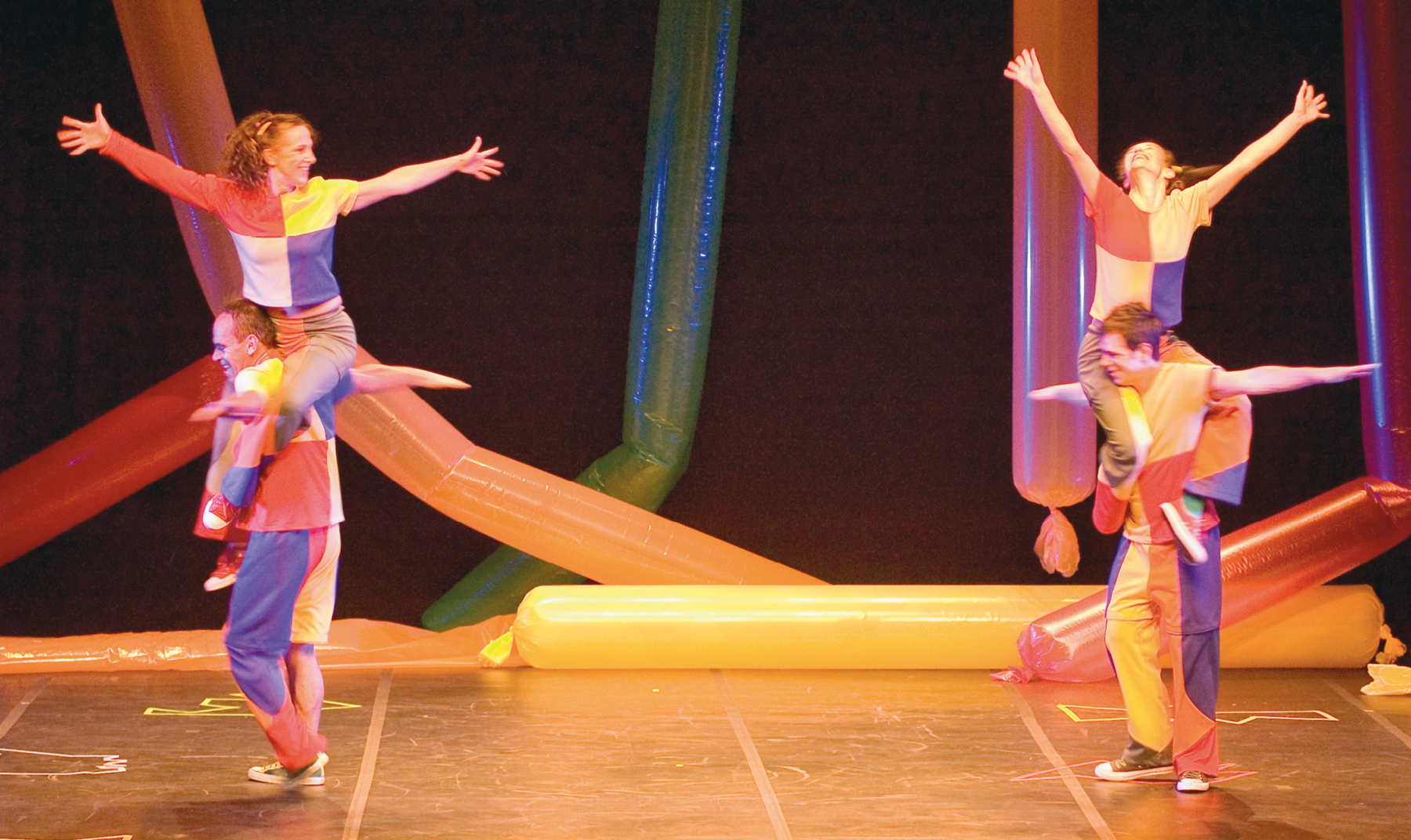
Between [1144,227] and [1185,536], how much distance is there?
795mm

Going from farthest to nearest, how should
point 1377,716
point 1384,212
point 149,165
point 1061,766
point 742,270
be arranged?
point 742,270 → point 1384,212 → point 1377,716 → point 1061,766 → point 149,165

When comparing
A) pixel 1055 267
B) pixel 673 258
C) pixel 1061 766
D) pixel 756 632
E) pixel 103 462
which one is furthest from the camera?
pixel 673 258

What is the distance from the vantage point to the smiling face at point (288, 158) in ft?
10.9

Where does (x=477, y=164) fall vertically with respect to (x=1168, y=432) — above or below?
above

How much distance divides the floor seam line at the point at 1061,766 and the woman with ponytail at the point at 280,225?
6.70ft

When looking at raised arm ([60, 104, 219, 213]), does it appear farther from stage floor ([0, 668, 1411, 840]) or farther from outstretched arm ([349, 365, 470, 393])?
stage floor ([0, 668, 1411, 840])

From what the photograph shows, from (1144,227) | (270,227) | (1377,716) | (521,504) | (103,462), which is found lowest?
(1377,716)

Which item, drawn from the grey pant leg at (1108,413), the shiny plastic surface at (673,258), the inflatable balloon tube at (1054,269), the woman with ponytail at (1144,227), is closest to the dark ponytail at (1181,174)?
the woman with ponytail at (1144,227)

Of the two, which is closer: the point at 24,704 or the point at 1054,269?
the point at 24,704

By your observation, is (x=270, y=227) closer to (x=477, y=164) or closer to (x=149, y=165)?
(x=149, y=165)

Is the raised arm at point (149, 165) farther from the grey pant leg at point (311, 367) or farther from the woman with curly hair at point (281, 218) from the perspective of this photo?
the grey pant leg at point (311, 367)

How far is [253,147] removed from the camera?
10.9 feet

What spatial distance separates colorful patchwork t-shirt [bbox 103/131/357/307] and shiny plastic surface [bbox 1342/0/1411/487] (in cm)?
344

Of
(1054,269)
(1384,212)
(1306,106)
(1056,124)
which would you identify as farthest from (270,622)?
(1384,212)
